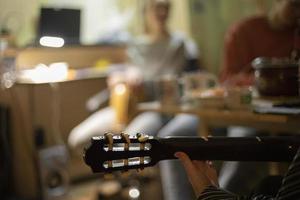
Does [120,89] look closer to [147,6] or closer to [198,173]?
[147,6]

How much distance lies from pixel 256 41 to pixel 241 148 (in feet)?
3.88

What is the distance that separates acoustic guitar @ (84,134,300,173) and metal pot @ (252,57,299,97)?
0.45 m

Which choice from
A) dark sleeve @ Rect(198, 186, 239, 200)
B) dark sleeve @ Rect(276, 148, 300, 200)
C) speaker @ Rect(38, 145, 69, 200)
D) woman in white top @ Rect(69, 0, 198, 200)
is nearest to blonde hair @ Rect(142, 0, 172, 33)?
woman in white top @ Rect(69, 0, 198, 200)

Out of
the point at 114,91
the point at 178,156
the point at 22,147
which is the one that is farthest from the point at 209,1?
the point at 178,156

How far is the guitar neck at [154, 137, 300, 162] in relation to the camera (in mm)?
908

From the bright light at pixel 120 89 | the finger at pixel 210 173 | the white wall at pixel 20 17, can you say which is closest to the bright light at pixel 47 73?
the white wall at pixel 20 17

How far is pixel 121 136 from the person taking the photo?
2.76 feet

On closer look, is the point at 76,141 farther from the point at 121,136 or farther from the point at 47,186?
the point at 121,136

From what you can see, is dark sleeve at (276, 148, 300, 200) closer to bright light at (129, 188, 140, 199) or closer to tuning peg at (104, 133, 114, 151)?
tuning peg at (104, 133, 114, 151)

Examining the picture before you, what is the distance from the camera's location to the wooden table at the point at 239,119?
1196 millimetres

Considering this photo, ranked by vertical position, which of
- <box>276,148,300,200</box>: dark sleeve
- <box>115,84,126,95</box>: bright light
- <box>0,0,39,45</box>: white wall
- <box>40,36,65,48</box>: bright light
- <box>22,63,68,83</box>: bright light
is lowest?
<box>276,148,300,200</box>: dark sleeve

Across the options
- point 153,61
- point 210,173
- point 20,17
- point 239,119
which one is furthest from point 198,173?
point 20,17

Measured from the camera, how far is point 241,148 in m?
0.93

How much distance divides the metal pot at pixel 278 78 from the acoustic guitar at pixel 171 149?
0.45 m
